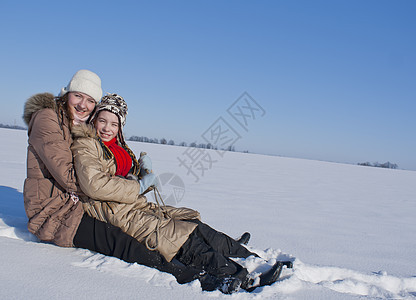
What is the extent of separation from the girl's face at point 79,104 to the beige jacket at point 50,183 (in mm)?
212

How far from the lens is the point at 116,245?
2.22m

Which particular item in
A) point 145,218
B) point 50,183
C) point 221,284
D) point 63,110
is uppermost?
point 63,110

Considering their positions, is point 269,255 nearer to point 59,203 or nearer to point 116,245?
point 116,245

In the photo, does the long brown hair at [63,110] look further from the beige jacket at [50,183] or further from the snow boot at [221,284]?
the snow boot at [221,284]

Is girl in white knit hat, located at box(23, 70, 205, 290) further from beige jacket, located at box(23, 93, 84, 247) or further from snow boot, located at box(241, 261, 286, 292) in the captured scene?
snow boot, located at box(241, 261, 286, 292)

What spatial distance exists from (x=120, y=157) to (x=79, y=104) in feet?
1.86

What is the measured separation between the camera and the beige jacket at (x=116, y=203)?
2227 mm

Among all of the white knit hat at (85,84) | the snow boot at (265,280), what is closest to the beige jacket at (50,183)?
the white knit hat at (85,84)

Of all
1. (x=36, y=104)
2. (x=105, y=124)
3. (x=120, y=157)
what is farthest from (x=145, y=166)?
(x=36, y=104)

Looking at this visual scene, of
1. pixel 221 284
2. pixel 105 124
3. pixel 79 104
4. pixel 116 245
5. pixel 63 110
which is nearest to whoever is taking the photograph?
pixel 221 284

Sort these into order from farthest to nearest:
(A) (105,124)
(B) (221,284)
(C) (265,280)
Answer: (A) (105,124) < (C) (265,280) < (B) (221,284)

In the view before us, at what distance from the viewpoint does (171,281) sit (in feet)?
6.50

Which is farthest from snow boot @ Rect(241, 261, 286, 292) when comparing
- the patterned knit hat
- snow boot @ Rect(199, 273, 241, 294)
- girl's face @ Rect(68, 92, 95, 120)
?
girl's face @ Rect(68, 92, 95, 120)

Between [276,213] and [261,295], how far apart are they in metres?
3.27
